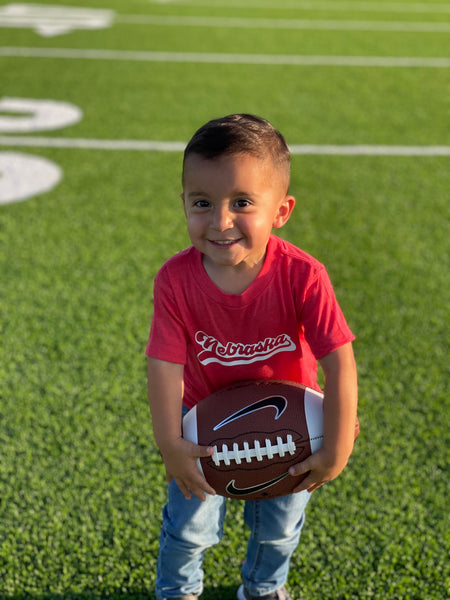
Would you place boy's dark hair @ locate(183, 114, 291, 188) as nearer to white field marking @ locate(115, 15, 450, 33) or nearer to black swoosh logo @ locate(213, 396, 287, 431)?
black swoosh logo @ locate(213, 396, 287, 431)

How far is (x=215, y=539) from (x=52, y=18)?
38.6 feet

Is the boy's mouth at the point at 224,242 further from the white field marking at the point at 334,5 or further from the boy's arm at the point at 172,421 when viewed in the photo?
the white field marking at the point at 334,5

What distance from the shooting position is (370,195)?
485 centimetres

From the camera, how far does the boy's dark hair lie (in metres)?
1.35

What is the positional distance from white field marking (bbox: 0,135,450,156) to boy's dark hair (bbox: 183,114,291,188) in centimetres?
427

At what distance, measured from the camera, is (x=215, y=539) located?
183cm

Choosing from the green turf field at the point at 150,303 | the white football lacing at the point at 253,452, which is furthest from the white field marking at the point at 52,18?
the white football lacing at the point at 253,452

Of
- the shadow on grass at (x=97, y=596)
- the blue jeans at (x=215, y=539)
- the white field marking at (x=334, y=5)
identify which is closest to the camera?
the blue jeans at (x=215, y=539)

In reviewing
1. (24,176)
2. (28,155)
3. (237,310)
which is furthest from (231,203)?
(28,155)

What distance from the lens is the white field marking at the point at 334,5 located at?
42.7 feet

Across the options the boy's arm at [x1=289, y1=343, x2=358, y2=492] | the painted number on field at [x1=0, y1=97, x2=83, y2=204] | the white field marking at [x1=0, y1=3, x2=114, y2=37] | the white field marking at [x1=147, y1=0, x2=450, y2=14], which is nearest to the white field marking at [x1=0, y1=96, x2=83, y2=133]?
the painted number on field at [x1=0, y1=97, x2=83, y2=204]

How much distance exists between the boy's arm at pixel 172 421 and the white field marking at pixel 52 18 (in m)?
10.0

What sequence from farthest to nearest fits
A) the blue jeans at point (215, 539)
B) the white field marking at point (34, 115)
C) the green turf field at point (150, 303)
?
the white field marking at point (34, 115) < the green turf field at point (150, 303) < the blue jeans at point (215, 539)

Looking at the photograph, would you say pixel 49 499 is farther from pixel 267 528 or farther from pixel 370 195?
pixel 370 195
